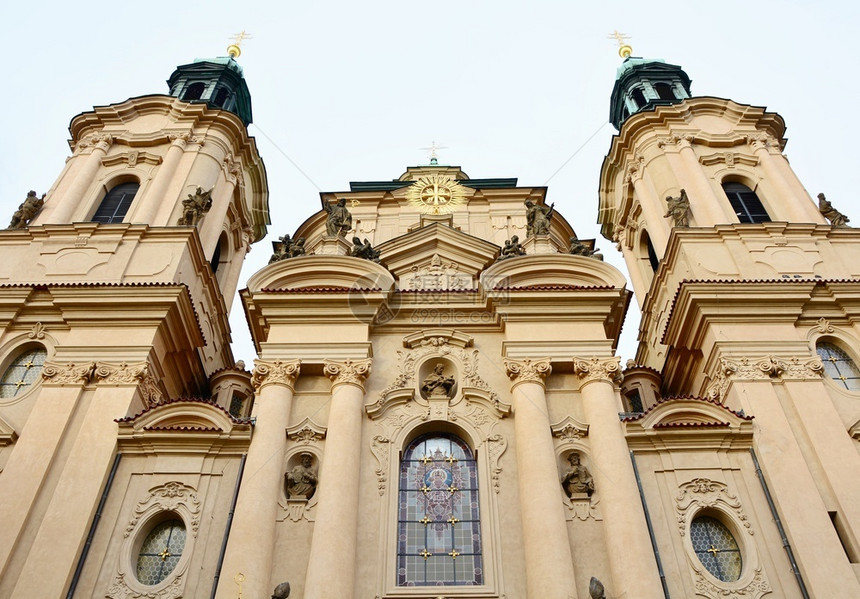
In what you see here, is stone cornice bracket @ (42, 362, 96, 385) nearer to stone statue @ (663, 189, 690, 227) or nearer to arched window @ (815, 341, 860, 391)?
stone statue @ (663, 189, 690, 227)

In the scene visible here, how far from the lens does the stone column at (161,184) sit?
19513mm

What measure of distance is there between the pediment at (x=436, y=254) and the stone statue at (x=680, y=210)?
14.8 feet

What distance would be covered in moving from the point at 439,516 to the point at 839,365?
851cm

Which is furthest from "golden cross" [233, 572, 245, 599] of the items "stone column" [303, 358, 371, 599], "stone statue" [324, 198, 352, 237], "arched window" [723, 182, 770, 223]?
"arched window" [723, 182, 770, 223]

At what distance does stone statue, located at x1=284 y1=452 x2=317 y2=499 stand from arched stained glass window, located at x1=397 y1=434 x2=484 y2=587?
4.94ft

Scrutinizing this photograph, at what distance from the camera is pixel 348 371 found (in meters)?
14.8

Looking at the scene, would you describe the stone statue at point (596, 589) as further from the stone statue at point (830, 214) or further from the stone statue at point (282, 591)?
the stone statue at point (830, 214)

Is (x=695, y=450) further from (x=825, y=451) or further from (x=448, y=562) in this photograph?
(x=448, y=562)

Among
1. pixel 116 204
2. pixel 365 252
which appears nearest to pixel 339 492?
pixel 365 252

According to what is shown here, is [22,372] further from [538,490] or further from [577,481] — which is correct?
[577,481]

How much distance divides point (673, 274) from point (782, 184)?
4.19 metres

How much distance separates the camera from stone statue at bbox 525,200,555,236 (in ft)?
60.6

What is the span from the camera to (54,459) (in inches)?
544

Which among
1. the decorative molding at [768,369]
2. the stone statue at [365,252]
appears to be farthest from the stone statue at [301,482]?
the decorative molding at [768,369]
